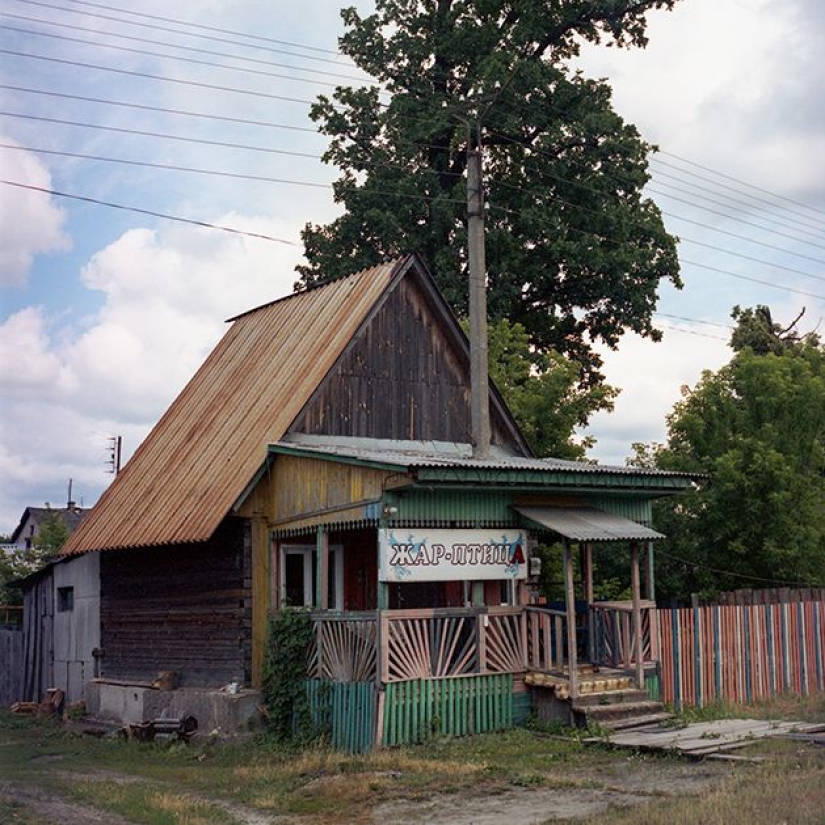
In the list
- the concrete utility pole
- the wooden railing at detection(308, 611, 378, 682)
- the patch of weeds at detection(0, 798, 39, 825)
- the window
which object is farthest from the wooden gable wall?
the patch of weeds at detection(0, 798, 39, 825)

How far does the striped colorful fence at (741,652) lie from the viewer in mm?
20875

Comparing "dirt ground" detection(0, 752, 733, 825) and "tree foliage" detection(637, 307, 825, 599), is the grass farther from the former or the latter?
"tree foliage" detection(637, 307, 825, 599)

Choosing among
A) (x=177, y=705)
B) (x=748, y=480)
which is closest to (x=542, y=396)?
(x=748, y=480)

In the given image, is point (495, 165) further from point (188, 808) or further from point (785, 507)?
point (188, 808)

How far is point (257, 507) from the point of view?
70.6 feet

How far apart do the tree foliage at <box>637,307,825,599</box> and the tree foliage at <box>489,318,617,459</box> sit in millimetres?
1923

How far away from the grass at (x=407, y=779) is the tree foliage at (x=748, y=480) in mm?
9429

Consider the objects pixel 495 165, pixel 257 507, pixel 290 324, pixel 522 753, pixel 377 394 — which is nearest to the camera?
pixel 522 753

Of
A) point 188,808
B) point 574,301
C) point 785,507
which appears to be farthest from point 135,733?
point 574,301

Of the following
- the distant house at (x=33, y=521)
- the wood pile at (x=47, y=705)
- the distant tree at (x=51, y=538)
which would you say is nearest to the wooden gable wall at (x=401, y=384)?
the wood pile at (x=47, y=705)

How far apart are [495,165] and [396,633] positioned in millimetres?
23821

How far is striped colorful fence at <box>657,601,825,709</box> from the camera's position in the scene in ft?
68.5

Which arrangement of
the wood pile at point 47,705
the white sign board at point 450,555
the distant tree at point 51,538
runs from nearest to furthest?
the white sign board at point 450,555 → the wood pile at point 47,705 → the distant tree at point 51,538

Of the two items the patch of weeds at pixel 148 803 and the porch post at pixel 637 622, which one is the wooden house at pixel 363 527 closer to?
the porch post at pixel 637 622
